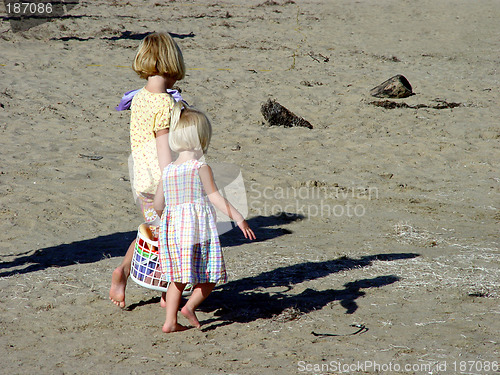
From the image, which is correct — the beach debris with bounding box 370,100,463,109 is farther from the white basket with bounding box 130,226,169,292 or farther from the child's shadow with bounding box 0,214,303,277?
the white basket with bounding box 130,226,169,292

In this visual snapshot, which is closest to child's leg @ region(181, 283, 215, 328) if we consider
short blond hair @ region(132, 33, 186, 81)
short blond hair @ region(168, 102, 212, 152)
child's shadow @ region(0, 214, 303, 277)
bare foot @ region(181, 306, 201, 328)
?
bare foot @ region(181, 306, 201, 328)

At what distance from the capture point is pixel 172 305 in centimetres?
347

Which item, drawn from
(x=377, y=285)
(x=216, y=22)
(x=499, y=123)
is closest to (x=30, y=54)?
(x=216, y=22)

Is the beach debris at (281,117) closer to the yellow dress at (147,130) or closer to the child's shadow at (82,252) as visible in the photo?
the child's shadow at (82,252)

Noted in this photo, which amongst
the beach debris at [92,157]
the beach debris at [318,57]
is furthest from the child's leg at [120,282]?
the beach debris at [318,57]

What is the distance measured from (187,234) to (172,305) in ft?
1.55

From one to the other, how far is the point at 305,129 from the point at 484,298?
5.16 meters

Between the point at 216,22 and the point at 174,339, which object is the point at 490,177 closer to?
the point at 174,339

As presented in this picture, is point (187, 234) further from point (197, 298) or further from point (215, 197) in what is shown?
point (197, 298)

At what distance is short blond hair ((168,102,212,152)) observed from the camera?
3.28m

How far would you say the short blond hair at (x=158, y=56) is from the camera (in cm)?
343

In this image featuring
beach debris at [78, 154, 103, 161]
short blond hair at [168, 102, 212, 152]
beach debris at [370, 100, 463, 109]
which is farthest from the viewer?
beach debris at [370, 100, 463, 109]

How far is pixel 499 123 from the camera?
9.15 metres

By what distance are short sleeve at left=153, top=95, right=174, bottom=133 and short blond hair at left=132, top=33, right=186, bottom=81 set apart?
19 centimetres
